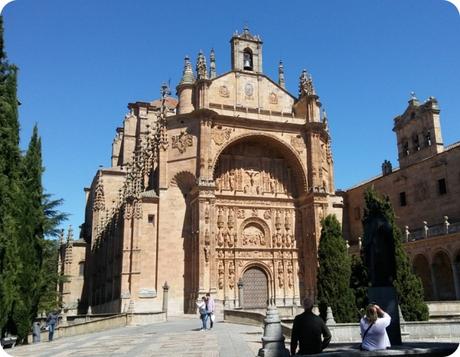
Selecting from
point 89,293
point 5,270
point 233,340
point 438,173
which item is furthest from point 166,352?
point 89,293

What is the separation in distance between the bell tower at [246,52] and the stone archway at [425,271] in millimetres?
19026

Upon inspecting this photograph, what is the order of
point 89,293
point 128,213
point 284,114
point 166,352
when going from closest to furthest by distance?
point 166,352 < point 128,213 < point 284,114 < point 89,293

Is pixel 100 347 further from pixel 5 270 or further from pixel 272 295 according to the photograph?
pixel 272 295

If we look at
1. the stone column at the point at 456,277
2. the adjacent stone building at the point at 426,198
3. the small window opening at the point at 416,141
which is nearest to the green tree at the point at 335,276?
the stone column at the point at 456,277

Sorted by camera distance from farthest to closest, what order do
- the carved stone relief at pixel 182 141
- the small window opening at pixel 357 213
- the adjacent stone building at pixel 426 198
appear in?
the small window opening at pixel 357 213 < the carved stone relief at pixel 182 141 < the adjacent stone building at pixel 426 198

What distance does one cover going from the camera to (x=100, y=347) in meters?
15.1

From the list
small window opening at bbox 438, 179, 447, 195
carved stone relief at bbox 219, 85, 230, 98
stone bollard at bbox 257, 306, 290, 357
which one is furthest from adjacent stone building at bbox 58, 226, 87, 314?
stone bollard at bbox 257, 306, 290, 357

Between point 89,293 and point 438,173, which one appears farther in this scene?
point 89,293

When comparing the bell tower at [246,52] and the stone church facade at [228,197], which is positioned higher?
the bell tower at [246,52]

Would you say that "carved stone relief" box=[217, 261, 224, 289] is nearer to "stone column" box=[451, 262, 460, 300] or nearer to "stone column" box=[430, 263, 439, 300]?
"stone column" box=[430, 263, 439, 300]

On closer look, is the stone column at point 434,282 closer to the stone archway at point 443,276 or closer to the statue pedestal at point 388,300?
the stone archway at point 443,276

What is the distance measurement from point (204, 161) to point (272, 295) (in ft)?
36.2

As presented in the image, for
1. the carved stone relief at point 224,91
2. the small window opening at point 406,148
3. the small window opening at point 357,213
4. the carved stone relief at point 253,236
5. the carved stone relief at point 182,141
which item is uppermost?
the carved stone relief at point 224,91

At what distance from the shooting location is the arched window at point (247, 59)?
39406 mm
